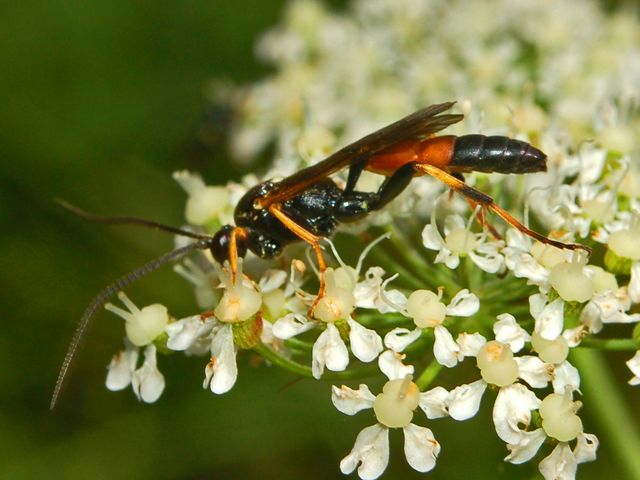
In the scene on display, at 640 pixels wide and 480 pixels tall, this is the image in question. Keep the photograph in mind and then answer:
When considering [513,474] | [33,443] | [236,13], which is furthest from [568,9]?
[33,443]

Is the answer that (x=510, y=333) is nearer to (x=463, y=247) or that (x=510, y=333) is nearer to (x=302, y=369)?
(x=463, y=247)

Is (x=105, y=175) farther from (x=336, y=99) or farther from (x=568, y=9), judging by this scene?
(x=568, y=9)

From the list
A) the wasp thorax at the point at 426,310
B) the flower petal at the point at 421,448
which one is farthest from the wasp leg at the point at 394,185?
the flower petal at the point at 421,448

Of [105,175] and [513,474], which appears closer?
[513,474]

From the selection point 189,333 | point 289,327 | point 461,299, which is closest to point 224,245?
point 189,333

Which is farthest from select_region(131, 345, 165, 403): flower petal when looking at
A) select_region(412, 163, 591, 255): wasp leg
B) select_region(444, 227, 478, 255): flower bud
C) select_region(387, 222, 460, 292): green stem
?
select_region(412, 163, 591, 255): wasp leg

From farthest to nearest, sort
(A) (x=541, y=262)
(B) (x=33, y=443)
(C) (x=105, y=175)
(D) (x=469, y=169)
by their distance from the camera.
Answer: (C) (x=105, y=175)
(B) (x=33, y=443)
(D) (x=469, y=169)
(A) (x=541, y=262)

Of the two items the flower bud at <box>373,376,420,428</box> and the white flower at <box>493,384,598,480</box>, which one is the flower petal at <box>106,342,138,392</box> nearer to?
the flower bud at <box>373,376,420,428</box>
